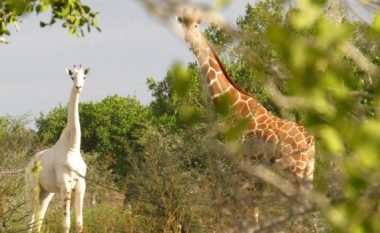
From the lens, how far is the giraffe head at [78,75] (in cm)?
→ 1578

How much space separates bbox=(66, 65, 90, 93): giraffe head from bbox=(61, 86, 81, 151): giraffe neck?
0.08m

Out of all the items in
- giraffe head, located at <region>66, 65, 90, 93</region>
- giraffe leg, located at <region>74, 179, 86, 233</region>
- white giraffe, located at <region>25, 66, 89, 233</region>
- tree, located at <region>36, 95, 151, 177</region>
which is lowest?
giraffe leg, located at <region>74, 179, 86, 233</region>

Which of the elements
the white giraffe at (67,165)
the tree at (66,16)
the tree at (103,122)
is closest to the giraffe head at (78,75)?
the white giraffe at (67,165)

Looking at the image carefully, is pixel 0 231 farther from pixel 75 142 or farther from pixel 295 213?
pixel 295 213

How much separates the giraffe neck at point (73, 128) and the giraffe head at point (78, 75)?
0.27 ft

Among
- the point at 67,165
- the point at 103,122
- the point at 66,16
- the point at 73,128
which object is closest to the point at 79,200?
the point at 67,165

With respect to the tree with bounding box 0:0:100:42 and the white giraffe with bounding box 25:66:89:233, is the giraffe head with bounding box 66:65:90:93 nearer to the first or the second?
the white giraffe with bounding box 25:66:89:233

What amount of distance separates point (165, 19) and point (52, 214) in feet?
46.7

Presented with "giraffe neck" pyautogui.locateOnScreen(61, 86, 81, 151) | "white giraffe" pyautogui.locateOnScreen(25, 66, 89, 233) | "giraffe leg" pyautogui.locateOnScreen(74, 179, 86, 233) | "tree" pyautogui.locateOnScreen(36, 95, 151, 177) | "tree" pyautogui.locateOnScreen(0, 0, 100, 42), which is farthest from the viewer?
"tree" pyautogui.locateOnScreen(36, 95, 151, 177)

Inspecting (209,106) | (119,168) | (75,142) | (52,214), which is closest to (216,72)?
(75,142)

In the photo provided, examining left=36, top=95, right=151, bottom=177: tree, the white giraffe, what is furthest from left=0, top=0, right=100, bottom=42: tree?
left=36, top=95, right=151, bottom=177: tree

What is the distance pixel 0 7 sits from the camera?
360 inches

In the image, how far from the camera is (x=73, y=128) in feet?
51.5

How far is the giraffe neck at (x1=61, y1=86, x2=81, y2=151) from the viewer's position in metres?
15.5
